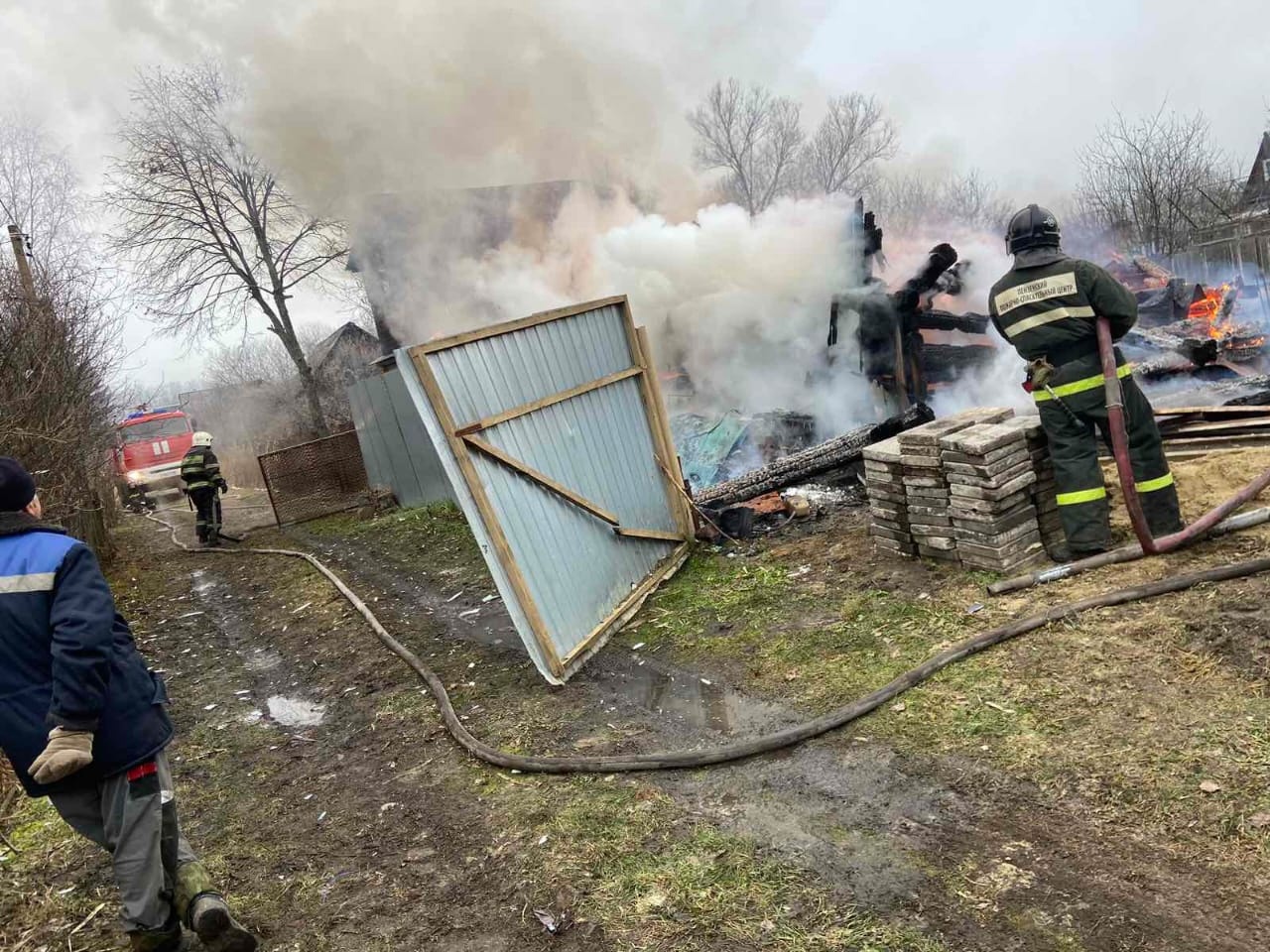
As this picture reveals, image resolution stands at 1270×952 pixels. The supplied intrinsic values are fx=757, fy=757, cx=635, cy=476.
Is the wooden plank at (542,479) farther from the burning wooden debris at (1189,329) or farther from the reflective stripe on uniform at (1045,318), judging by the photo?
the burning wooden debris at (1189,329)

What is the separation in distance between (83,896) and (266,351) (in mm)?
43526

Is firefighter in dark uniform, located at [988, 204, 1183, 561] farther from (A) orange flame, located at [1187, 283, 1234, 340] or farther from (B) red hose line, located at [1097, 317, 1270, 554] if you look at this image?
(A) orange flame, located at [1187, 283, 1234, 340]

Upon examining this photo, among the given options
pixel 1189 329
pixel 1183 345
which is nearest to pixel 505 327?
pixel 1183 345

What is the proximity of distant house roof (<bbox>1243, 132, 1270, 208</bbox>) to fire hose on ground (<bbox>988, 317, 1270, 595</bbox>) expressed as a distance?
28.8 m

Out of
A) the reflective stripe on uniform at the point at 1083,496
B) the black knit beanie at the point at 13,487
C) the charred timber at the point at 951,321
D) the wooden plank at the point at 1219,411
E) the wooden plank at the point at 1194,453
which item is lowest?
the wooden plank at the point at 1194,453

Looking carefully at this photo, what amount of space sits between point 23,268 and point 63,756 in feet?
32.8

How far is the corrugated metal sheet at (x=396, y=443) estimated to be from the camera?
37.3 ft

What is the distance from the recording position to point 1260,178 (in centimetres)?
2702

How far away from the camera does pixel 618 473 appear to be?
6004mm

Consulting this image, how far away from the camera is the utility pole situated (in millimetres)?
8709

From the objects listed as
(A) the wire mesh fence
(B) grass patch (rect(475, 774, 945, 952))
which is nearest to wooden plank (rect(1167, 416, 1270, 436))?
(B) grass patch (rect(475, 774, 945, 952))

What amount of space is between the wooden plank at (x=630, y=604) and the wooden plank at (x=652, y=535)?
4.5 inches

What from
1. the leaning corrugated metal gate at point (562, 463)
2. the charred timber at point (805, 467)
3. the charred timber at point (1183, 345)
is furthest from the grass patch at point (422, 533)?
the charred timber at point (1183, 345)

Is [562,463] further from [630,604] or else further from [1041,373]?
[1041,373]
